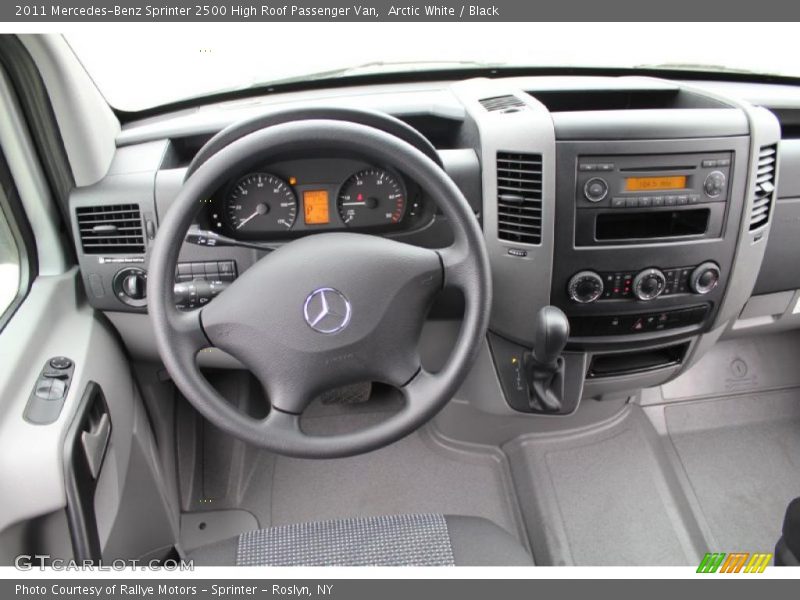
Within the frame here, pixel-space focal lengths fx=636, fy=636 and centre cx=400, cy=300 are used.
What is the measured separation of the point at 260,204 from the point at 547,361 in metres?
0.83

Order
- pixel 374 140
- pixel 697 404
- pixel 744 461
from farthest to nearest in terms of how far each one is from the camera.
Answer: pixel 697 404
pixel 744 461
pixel 374 140

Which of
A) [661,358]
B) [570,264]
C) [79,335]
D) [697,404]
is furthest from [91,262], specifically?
[697,404]

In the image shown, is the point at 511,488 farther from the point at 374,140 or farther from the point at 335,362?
the point at 374,140

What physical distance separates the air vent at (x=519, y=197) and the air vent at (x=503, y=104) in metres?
0.14

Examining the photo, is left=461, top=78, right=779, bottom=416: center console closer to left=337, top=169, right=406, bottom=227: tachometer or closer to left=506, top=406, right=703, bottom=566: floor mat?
left=337, top=169, right=406, bottom=227: tachometer

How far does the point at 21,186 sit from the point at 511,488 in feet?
5.72

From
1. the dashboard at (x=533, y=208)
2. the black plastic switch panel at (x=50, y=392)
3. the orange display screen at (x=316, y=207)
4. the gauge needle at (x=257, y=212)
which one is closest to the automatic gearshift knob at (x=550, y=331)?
the dashboard at (x=533, y=208)

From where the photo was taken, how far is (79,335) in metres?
1.63

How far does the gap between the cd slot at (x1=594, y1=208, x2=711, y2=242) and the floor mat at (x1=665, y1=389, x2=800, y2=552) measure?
102cm

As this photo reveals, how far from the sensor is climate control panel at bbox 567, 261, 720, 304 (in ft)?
5.41

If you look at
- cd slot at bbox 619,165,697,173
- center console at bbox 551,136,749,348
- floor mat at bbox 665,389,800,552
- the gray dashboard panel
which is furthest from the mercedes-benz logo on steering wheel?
floor mat at bbox 665,389,800,552

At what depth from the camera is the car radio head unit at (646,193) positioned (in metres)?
1.54

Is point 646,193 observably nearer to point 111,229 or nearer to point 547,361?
point 547,361

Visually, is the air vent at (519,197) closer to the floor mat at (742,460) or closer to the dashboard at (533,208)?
the dashboard at (533,208)
